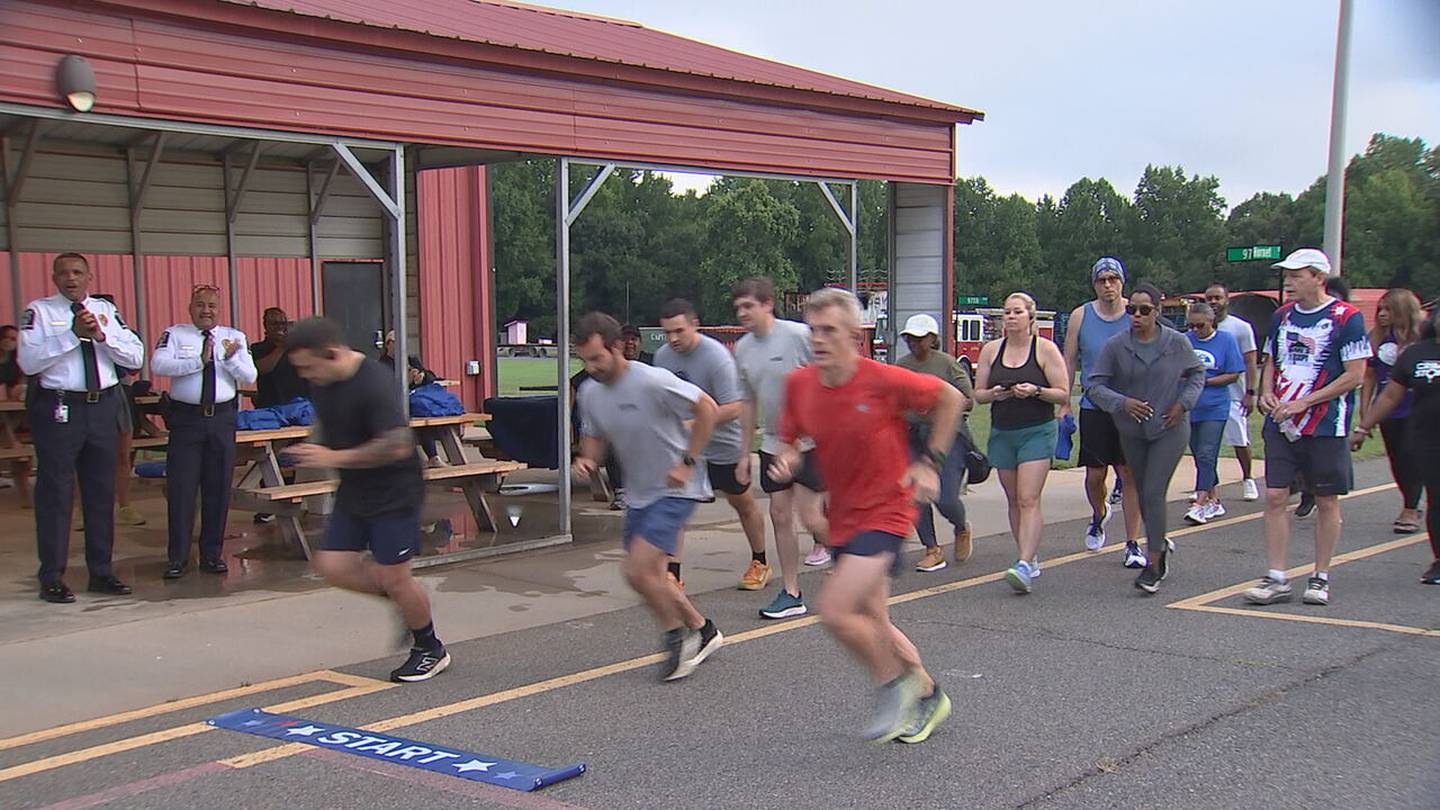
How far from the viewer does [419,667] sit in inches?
230

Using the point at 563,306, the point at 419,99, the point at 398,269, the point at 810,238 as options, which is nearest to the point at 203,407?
the point at 398,269

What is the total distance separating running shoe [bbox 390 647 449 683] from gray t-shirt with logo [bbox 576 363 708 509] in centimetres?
119

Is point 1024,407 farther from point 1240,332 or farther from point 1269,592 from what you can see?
point 1240,332

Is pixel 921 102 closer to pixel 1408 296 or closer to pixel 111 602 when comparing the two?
pixel 1408 296

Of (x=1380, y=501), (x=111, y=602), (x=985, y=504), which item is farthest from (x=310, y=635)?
(x=1380, y=501)

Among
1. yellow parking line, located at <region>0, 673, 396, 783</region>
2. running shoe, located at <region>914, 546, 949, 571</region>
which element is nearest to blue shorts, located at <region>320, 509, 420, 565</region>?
yellow parking line, located at <region>0, 673, 396, 783</region>

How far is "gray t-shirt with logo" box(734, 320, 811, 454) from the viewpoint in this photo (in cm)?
722

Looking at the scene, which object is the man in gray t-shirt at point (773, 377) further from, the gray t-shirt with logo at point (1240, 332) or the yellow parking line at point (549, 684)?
the gray t-shirt with logo at point (1240, 332)

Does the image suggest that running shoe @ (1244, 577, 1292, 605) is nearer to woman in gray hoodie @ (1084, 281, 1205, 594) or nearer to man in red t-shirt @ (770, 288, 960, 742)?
woman in gray hoodie @ (1084, 281, 1205, 594)

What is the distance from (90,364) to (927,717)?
5.26 meters

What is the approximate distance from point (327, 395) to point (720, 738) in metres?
2.30

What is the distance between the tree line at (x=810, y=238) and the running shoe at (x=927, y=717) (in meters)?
40.3

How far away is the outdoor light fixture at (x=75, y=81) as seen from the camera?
669cm

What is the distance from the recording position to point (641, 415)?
5926 millimetres
